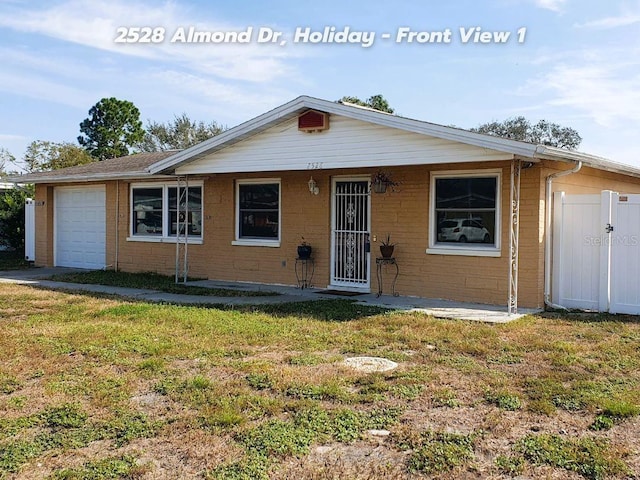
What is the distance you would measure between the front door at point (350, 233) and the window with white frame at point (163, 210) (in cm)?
375

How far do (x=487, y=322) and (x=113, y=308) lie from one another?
18.8ft

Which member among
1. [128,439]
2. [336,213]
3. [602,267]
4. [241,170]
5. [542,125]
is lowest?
[128,439]

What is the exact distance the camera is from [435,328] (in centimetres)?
798

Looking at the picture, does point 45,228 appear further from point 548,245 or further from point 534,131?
point 534,131

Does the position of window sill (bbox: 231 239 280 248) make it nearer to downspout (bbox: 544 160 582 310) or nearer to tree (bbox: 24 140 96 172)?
downspout (bbox: 544 160 582 310)

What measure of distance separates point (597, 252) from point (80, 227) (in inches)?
530

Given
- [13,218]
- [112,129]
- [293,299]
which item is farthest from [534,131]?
[293,299]

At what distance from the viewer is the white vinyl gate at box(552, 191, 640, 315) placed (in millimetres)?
9141

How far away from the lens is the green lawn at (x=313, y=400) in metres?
3.80

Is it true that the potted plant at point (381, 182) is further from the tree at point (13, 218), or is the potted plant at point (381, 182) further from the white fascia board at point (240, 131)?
the tree at point (13, 218)

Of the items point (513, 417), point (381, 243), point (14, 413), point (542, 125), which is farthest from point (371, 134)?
point (542, 125)

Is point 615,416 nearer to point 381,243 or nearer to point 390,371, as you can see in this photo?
point 390,371

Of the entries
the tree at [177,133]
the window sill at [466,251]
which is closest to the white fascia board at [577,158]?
the window sill at [466,251]

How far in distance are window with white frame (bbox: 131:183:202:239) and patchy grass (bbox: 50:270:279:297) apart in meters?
1.14
